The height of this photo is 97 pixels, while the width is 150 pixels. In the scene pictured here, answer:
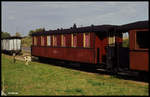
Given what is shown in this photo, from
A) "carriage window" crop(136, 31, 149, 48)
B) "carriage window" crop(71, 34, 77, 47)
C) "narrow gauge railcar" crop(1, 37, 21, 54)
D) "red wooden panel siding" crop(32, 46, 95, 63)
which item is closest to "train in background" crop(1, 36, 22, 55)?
"narrow gauge railcar" crop(1, 37, 21, 54)

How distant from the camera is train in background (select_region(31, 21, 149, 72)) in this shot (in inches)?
496

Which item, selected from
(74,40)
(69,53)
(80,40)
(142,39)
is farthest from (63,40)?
(142,39)

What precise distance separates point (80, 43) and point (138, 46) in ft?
20.6

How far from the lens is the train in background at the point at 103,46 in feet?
41.3

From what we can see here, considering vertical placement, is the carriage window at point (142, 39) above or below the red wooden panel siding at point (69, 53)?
above

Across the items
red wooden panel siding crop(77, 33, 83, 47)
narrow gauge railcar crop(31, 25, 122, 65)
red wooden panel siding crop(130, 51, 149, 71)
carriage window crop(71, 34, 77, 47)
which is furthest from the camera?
carriage window crop(71, 34, 77, 47)

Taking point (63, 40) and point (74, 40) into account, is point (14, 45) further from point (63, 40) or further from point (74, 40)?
point (74, 40)

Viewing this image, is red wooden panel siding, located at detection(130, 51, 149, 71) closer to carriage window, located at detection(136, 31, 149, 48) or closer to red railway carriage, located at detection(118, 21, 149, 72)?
red railway carriage, located at detection(118, 21, 149, 72)

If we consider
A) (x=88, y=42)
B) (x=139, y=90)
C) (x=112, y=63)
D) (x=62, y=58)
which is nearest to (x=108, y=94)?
(x=139, y=90)

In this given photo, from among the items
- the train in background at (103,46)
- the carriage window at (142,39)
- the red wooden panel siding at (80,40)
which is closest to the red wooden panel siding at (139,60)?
the train in background at (103,46)

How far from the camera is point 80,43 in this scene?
18188mm

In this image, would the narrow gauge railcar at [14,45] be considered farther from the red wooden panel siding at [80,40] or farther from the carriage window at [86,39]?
the carriage window at [86,39]

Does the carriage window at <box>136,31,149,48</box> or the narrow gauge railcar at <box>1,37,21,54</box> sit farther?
the narrow gauge railcar at <box>1,37,21,54</box>

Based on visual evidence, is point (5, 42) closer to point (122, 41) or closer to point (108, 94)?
point (122, 41)
